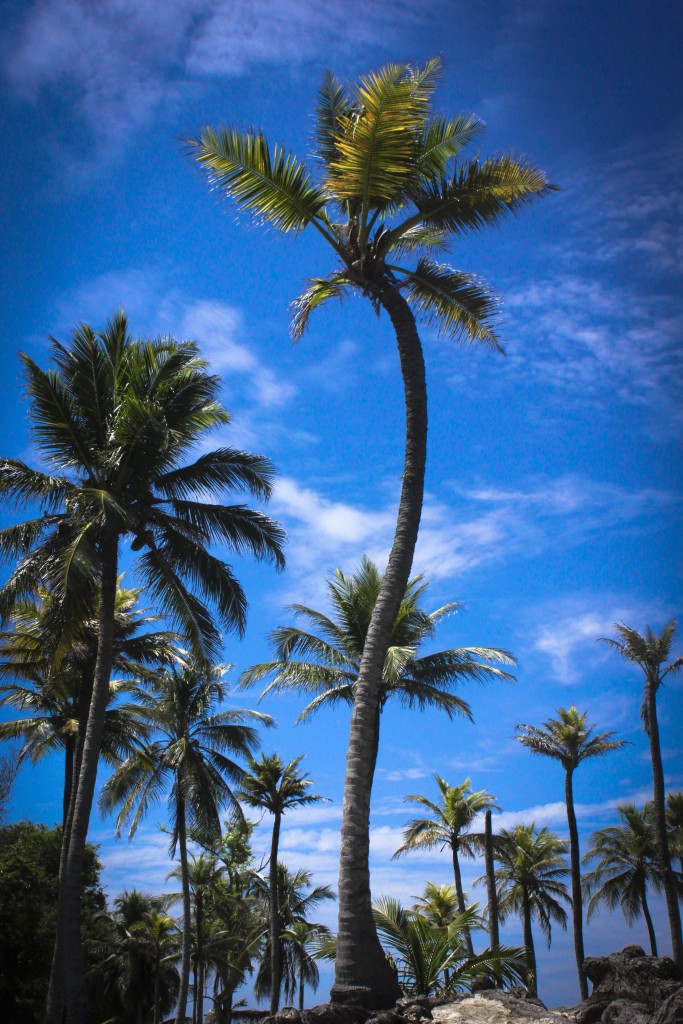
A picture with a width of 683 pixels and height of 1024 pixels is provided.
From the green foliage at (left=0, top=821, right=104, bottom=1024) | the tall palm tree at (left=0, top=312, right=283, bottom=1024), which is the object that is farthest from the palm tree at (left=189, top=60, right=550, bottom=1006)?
the green foliage at (left=0, top=821, right=104, bottom=1024)

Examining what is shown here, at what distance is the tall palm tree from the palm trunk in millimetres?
6185

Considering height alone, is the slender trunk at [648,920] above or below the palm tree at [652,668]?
below

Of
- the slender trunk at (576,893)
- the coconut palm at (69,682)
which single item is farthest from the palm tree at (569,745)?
the coconut palm at (69,682)

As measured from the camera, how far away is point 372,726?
9789mm

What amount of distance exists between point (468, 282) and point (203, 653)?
30.3 feet

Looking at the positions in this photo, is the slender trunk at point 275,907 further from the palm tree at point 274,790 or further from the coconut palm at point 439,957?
the coconut palm at point 439,957

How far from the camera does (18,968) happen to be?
23109 mm

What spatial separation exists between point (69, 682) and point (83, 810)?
6581 millimetres

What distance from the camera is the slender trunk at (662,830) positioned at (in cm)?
2723

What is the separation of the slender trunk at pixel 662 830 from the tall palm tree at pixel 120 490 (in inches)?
710

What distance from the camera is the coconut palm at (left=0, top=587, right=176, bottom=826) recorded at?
2030 centimetres

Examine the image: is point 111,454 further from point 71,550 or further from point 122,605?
point 122,605

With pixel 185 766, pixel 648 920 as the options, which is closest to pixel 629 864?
pixel 648 920

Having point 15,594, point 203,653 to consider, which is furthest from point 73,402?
point 203,653
